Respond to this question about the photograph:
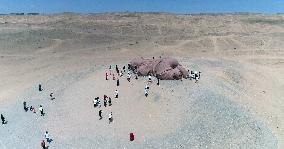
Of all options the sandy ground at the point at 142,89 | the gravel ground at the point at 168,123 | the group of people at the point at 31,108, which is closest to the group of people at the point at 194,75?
the sandy ground at the point at 142,89

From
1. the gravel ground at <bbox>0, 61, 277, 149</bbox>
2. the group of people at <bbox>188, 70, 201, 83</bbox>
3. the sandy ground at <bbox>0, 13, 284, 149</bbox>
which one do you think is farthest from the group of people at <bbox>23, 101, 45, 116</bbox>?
the group of people at <bbox>188, 70, 201, 83</bbox>

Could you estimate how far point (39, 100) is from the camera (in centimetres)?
4694

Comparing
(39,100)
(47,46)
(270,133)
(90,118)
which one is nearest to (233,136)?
(270,133)

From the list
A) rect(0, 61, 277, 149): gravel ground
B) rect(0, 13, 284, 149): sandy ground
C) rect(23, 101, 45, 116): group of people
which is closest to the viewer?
rect(0, 61, 277, 149): gravel ground

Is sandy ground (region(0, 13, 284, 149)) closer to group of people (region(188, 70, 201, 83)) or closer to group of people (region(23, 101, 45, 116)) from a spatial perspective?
group of people (region(23, 101, 45, 116))

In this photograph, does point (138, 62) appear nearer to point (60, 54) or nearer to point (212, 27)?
point (60, 54)

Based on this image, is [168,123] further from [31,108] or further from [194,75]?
[31,108]

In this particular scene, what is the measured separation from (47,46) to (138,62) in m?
34.4

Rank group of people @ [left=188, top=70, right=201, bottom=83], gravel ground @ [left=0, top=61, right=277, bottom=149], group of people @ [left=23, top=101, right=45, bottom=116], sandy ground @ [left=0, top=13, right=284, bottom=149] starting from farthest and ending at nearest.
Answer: group of people @ [left=188, top=70, right=201, bottom=83]
group of people @ [left=23, top=101, right=45, bottom=116]
sandy ground @ [left=0, top=13, right=284, bottom=149]
gravel ground @ [left=0, top=61, right=277, bottom=149]

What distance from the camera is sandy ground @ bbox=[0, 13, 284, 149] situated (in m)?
37.9

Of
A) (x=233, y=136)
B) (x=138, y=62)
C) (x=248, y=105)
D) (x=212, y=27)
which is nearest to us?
(x=233, y=136)

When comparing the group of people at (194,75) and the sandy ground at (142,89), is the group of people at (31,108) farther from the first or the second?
the group of people at (194,75)

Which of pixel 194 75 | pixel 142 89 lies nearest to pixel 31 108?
pixel 142 89

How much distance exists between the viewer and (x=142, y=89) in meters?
45.0
